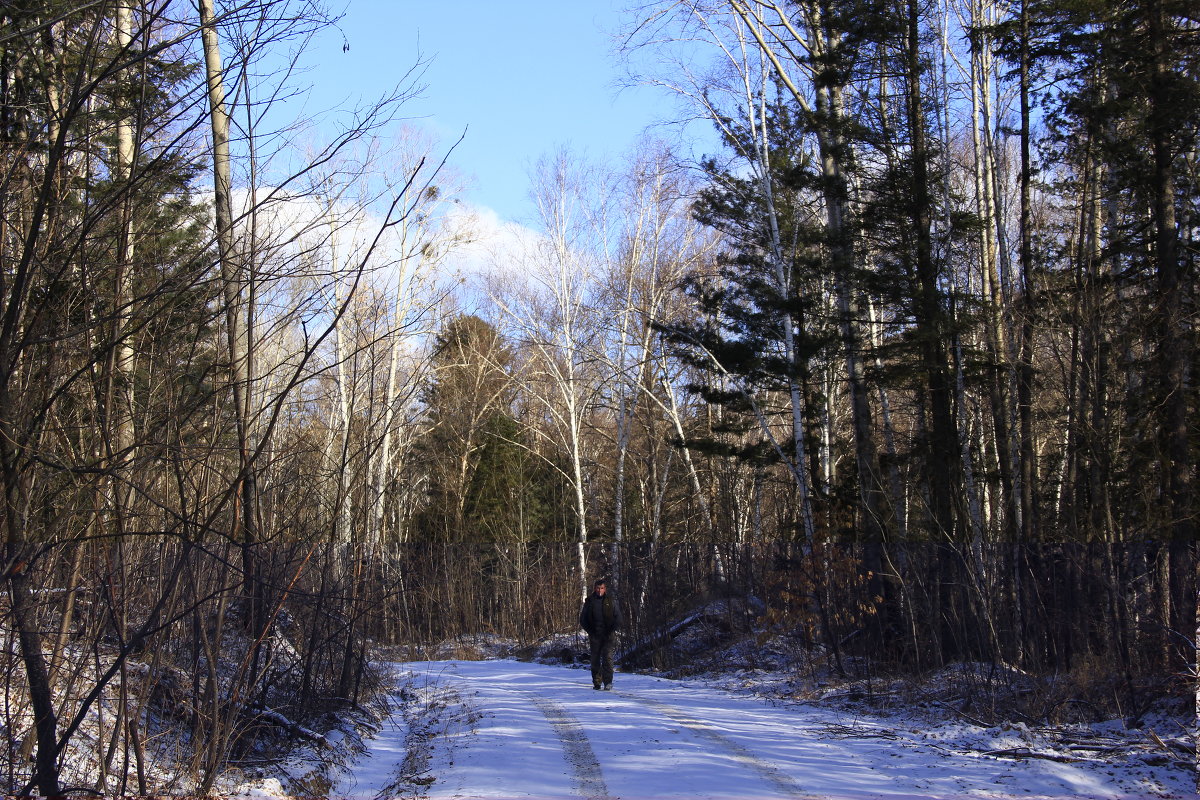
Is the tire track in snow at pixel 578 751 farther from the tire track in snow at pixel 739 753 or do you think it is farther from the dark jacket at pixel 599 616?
the dark jacket at pixel 599 616

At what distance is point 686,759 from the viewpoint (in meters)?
7.80

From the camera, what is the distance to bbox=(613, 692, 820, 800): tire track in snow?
686 centimetres

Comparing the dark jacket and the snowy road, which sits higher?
the dark jacket

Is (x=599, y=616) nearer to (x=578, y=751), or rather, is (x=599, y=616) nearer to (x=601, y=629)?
(x=601, y=629)

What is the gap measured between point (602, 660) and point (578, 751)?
5.62 m

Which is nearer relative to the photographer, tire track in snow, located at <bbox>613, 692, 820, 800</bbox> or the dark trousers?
tire track in snow, located at <bbox>613, 692, 820, 800</bbox>

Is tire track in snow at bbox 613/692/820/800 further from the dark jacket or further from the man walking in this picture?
the dark jacket

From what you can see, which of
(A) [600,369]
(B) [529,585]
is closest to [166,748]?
(B) [529,585]

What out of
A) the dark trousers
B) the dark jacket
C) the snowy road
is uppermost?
the dark jacket

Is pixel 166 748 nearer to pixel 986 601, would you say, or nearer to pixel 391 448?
pixel 986 601

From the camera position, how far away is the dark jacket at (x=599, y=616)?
1399 cm

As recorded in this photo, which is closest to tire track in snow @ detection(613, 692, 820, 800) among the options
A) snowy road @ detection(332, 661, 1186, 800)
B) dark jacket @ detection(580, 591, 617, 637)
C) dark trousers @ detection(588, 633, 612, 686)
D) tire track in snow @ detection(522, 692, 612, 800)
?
snowy road @ detection(332, 661, 1186, 800)

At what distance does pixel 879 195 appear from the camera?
1664 cm

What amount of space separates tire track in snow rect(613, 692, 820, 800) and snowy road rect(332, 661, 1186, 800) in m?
0.01
